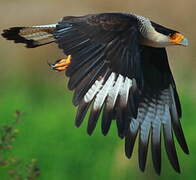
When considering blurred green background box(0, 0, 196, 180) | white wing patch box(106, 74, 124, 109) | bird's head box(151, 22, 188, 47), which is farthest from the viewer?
blurred green background box(0, 0, 196, 180)

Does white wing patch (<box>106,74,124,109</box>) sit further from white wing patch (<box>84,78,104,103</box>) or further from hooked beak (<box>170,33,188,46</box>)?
hooked beak (<box>170,33,188,46</box>)

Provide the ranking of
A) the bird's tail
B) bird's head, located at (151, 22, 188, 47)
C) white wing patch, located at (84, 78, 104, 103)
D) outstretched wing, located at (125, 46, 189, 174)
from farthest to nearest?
outstretched wing, located at (125, 46, 189, 174)
the bird's tail
bird's head, located at (151, 22, 188, 47)
white wing patch, located at (84, 78, 104, 103)

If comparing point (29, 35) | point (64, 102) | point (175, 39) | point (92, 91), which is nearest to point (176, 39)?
point (175, 39)

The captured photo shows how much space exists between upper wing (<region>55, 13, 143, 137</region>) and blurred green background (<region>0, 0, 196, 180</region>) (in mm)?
1729

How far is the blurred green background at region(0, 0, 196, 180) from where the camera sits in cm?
1011

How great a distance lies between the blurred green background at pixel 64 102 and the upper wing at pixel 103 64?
1729 millimetres

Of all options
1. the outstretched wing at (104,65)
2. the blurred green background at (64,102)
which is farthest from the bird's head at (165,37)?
the blurred green background at (64,102)

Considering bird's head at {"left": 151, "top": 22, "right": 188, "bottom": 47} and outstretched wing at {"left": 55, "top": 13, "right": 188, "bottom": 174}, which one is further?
bird's head at {"left": 151, "top": 22, "right": 188, "bottom": 47}

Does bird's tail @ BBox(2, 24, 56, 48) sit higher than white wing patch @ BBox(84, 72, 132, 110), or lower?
higher

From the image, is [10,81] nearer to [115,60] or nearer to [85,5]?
[85,5]

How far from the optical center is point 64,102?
10.9 meters

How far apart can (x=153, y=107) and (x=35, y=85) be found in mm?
1872

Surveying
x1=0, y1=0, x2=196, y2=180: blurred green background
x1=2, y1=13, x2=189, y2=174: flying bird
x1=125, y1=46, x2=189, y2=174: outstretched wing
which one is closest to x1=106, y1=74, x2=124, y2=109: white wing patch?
x1=2, y1=13, x2=189, y2=174: flying bird

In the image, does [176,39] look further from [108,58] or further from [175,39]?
[108,58]
